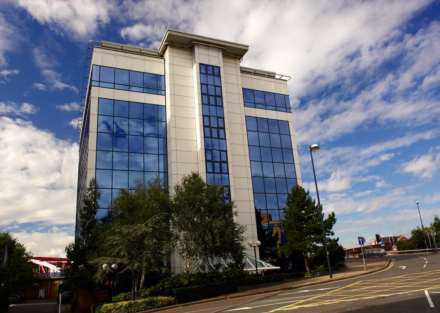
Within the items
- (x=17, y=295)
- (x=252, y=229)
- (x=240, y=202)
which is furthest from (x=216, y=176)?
(x=17, y=295)

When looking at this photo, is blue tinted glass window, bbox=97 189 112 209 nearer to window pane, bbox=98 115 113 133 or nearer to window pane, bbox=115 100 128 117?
window pane, bbox=98 115 113 133

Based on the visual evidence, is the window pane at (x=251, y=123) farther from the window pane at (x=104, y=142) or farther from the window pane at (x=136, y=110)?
the window pane at (x=104, y=142)

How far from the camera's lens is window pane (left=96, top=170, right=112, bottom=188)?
37625 millimetres

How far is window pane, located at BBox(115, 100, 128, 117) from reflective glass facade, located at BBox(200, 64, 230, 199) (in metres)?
9.35

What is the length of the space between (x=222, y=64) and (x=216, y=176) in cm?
1589

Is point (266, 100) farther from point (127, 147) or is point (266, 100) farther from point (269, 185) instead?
point (127, 147)

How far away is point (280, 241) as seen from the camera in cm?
4366

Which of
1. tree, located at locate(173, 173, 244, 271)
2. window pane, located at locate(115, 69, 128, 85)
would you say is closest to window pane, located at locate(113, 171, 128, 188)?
tree, located at locate(173, 173, 244, 271)

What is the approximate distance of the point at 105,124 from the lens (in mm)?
40156

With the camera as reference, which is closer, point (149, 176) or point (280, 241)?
point (149, 176)

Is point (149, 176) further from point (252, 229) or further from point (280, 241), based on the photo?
point (280, 241)

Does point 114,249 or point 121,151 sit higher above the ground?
point 121,151

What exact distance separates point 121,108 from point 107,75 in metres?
4.42

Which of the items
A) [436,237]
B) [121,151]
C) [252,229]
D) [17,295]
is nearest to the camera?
[121,151]
